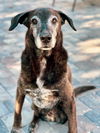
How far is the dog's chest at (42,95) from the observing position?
2.57 metres

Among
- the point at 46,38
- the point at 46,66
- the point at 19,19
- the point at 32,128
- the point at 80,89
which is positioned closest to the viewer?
the point at 46,38

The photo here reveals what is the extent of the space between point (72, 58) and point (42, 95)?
177cm

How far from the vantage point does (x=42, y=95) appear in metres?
2.64

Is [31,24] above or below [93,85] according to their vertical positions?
above

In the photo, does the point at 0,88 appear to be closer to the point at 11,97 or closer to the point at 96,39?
the point at 11,97

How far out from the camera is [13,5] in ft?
20.3

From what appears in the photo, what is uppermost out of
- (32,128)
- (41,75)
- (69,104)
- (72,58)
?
(41,75)

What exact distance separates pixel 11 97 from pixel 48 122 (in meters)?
0.60

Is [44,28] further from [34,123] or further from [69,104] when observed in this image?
[34,123]

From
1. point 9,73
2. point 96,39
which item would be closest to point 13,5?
point 96,39

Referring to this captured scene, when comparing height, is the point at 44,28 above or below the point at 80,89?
above

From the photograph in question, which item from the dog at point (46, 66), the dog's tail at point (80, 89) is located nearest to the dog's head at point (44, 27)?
the dog at point (46, 66)

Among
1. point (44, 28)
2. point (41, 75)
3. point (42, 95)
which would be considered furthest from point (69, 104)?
point (44, 28)

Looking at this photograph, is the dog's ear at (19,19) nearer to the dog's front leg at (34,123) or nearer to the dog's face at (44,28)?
the dog's face at (44,28)
